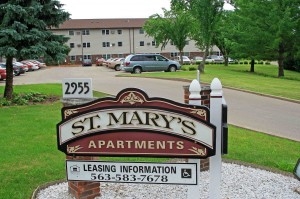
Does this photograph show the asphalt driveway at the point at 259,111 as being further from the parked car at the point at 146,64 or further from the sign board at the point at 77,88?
the parked car at the point at 146,64

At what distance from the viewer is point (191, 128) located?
380cm

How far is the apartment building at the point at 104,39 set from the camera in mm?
71688

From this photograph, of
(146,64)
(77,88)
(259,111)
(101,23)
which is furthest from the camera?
(101,23)

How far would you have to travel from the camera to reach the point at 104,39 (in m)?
72.8

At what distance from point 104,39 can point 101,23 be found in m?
3.51

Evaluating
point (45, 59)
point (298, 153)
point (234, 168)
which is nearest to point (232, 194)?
point (234, 168)

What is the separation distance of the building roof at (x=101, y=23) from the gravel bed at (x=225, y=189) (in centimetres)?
6862

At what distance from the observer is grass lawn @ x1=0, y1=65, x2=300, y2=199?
19.3ft

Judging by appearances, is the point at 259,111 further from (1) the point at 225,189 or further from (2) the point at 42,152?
(2) the point at 42,152

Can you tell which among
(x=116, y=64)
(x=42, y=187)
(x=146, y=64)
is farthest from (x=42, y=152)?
(x=116, y=64)

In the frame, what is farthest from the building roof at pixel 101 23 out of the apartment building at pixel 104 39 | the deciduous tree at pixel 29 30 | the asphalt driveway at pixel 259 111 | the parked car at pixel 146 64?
the deciduous tree at pixel 29 30

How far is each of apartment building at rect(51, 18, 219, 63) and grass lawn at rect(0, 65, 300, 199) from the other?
6234 centimetres

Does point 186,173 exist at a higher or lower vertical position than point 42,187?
higher

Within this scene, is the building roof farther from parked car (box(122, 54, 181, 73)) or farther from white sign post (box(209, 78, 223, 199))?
white sign post (box(209, 78, 223, 199))
